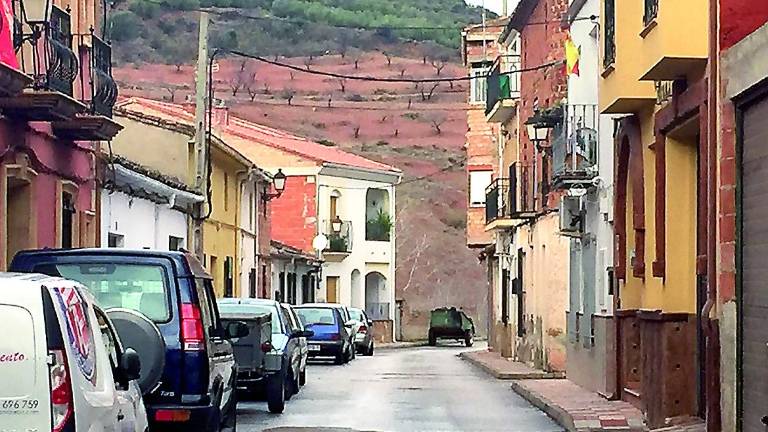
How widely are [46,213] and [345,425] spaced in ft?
17.5

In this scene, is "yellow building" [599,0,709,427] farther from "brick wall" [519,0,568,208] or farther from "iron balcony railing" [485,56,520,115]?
"iron balcony railing" [485,56,520,115]

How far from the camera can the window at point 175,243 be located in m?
30.6

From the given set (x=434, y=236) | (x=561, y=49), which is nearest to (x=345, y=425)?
(x=561, y=49)

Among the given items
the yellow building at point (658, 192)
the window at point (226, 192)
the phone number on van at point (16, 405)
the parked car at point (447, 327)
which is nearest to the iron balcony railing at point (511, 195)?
the window at point (226, 192)

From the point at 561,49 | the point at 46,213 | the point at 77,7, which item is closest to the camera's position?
the point at 46,213

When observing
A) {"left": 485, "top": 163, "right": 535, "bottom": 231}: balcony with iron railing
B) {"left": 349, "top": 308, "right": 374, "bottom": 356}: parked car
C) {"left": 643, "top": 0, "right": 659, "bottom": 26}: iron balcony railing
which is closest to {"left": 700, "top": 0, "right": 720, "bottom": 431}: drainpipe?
{"left": 643, "top": 0, "right": 659, "bottom": 26}: iron balcony railing

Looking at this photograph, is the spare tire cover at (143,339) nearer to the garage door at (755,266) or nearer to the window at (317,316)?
the garage door at (755,266)

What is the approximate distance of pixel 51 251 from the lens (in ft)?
42.9

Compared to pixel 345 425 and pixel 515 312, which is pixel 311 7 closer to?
pixel 515 312

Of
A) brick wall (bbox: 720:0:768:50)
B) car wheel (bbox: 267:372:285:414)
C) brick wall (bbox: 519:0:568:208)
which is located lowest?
car wheel (bbox: 267:372:285:414)

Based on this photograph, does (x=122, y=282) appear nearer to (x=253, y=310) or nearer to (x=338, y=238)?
(x=253, y=310)

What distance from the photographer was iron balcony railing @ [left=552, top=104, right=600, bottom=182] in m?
24.1

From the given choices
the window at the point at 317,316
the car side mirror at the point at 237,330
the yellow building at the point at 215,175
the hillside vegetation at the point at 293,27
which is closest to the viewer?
the car side mirror at the point at 237,330

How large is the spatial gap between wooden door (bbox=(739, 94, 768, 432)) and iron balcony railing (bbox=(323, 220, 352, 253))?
46749 millimetres
